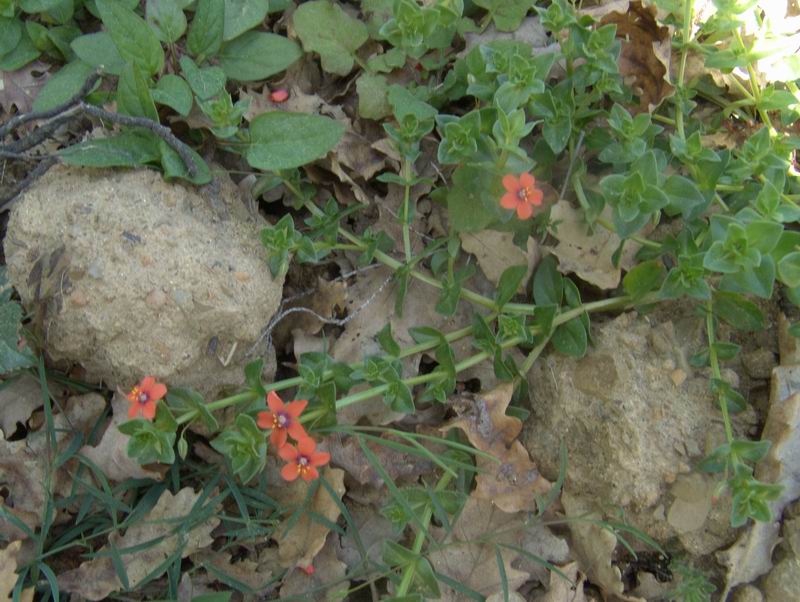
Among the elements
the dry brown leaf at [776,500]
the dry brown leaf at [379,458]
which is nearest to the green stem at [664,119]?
the dry brown leaf at [776,500]

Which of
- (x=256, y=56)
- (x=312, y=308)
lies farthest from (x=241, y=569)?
(x=256, y=56)

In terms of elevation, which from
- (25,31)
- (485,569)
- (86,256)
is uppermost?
(25,31)

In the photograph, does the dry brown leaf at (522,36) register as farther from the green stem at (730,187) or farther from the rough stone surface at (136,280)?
the rough stone surface at (136,280)

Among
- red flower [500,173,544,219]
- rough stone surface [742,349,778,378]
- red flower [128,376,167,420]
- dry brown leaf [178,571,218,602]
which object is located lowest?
dry brown leaf [178,571,218,602]

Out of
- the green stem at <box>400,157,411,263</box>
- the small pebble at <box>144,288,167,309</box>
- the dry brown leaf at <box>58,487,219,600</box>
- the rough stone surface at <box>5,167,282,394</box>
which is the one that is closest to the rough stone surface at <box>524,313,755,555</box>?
the green stem at <box>400,157,411,263</box>

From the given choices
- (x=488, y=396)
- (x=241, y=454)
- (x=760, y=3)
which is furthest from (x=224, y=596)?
(x=760, y=3)

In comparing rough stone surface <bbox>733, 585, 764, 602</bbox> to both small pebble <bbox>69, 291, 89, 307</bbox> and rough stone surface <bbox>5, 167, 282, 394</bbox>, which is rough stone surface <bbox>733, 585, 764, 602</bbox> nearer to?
rough stone surface <bbox>5, 167, 282, 394</bbox>

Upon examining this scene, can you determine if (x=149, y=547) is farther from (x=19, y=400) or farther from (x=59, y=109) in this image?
(x=59, y=109)

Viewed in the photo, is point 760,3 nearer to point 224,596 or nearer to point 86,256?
point 86,256
